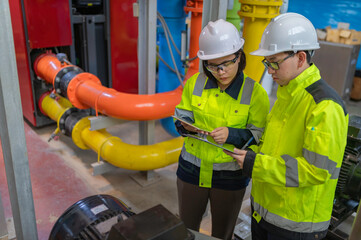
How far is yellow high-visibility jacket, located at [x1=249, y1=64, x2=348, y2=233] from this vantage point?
110 cm

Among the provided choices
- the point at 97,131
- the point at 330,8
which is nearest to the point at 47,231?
the point at 97,131

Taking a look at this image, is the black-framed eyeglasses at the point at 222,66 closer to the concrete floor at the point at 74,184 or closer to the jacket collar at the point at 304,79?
the jacket collar at the point at 304,79

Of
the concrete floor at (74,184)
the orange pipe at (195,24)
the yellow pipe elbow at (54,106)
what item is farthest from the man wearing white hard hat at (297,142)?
the yellow pipe elbow at (54,106)

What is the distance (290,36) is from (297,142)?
380 mm

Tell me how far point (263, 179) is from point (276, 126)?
21 centimetres

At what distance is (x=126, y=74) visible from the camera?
409 centimetres

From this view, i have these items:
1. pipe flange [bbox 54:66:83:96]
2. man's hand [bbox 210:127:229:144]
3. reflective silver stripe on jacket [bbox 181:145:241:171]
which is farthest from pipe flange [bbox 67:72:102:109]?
man's hand [bbox 210:127:229:144]

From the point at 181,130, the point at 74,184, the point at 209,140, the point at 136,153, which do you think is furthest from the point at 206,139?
the point at 74,184

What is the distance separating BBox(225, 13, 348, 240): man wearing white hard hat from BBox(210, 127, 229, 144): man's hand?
0.70 ft

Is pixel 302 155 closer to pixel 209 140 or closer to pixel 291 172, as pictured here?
pixel 291 172

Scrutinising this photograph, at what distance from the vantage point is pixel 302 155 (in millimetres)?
1176

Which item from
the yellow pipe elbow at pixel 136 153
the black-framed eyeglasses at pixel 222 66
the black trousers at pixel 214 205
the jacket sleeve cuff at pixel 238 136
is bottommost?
the yellow pipe elbow at pixel 136 153

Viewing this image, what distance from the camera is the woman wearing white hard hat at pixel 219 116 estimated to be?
1519mm

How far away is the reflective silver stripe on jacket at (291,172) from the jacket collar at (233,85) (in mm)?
468
